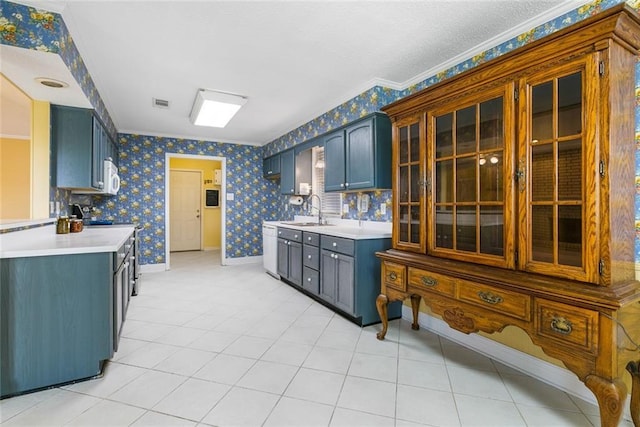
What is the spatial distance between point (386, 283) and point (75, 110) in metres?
3.42

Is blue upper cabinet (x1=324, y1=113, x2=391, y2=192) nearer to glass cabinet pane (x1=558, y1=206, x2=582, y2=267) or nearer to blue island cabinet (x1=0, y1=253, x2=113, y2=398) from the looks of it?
glass cabinet pane (x1=558, y1=206, x2=582, y2=267)

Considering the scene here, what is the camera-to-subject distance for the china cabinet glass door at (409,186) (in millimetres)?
2459

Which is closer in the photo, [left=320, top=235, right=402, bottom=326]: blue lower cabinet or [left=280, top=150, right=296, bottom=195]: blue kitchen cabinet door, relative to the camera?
[left=320, top=235, right=402, bottom=326]: blue lower cabinet

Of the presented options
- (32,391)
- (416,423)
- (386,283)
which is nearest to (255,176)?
(386,283)

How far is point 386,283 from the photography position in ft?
8.68

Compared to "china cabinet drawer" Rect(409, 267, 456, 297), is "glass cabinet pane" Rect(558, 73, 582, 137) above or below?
above

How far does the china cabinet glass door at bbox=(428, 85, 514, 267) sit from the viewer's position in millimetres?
1896

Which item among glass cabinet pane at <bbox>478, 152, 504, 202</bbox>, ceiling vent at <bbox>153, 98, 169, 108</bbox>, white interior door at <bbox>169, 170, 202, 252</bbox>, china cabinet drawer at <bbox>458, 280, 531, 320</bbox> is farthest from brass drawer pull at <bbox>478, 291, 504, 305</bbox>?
white interior door at <bbox>169, 170, 202, 252</bbox>

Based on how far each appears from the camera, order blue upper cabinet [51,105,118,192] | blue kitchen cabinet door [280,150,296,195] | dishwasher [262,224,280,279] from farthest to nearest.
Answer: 1. blue kitchen cabinet door [280,150,296,195]
2. dishwasher [262,224,280,279]
3. blue upper cabinet [51,105,118,192]

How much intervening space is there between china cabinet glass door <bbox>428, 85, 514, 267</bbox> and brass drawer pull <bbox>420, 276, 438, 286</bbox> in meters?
0.20

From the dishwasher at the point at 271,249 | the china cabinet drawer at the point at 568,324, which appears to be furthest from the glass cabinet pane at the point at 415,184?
the dishwasher at the point at 271,249

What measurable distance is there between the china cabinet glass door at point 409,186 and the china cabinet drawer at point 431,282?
0.20m

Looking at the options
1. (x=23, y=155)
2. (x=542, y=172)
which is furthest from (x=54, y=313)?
(x=542, y=172)

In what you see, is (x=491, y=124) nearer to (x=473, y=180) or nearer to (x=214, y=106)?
(x=473, y=180)
